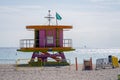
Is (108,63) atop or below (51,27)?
below

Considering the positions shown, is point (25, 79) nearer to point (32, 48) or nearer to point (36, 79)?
point (36, 79)

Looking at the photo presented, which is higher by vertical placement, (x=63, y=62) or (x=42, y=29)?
(x=42, y=29)

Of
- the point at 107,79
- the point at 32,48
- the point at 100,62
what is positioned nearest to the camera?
the point at 107,79

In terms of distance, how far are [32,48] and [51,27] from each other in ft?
8.34

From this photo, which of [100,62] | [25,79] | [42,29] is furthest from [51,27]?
[25,79]

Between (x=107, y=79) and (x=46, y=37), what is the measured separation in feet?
53.3

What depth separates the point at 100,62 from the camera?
35.4 meters

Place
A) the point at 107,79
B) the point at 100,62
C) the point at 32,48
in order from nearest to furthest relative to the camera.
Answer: the point at 107,79 < the point at 100,62 < the point at 32,48

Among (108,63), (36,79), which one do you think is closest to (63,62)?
(108,63)

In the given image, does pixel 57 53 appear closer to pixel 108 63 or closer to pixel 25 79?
pixel 108 63

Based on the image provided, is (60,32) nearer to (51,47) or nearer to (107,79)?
(51,47)

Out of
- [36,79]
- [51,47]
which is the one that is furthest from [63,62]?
[36,79]

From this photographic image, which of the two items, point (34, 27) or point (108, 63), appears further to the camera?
point (34, 27)

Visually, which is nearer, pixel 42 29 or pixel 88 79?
pixel 88 79
